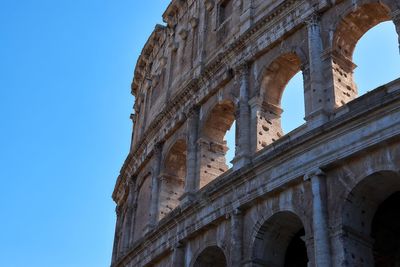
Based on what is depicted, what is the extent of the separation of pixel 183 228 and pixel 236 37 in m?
5.81

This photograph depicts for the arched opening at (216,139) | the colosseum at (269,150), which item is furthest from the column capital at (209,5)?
the arched opening at (216,139)

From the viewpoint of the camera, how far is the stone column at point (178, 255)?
16.3m

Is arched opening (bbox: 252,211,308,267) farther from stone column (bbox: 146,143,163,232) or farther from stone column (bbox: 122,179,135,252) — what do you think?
stone column (bbox: 122,179,135,252)

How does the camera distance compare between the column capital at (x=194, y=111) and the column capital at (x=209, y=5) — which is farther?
the column capital at (x=209, y=5)

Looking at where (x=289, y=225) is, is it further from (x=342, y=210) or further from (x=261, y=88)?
(x=261, y=88)

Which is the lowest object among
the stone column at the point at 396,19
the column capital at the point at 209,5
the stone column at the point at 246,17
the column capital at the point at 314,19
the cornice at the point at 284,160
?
the cornice at the point at 284,160

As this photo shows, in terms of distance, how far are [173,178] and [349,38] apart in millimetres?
7503

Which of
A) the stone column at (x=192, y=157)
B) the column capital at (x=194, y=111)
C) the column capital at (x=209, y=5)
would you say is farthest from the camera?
A: the column capital at (x=209, y=5)

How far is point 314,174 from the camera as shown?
12922mm

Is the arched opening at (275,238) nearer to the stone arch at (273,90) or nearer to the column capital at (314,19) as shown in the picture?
the stone arch at (273,90)

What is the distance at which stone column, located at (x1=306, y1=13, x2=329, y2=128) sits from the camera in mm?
13781

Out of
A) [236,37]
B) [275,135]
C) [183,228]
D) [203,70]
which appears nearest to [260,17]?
[236,37]

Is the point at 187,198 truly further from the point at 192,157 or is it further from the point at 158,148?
the point at 158,148

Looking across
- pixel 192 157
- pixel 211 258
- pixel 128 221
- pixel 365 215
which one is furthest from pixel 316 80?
pixel 128 221
